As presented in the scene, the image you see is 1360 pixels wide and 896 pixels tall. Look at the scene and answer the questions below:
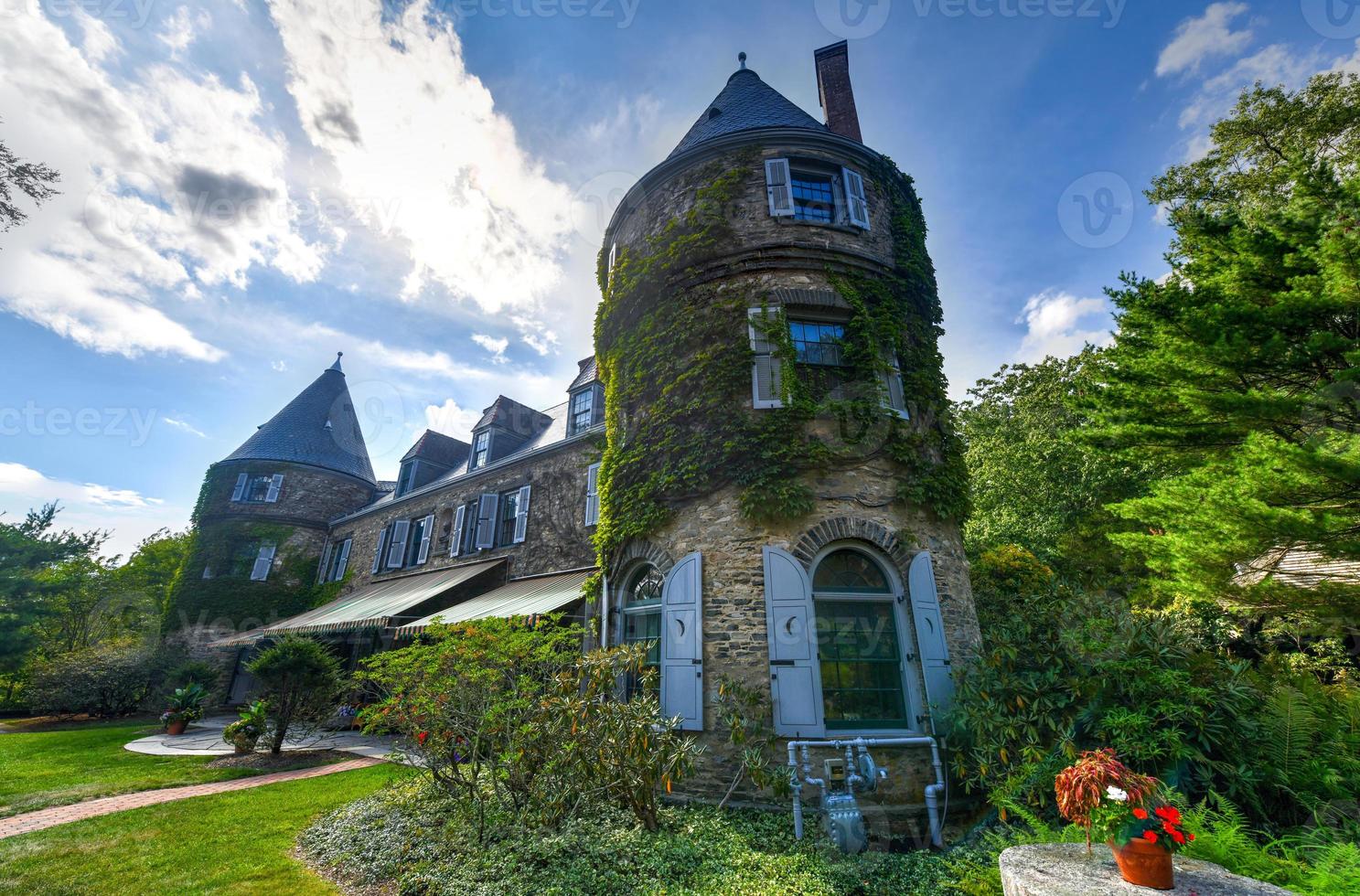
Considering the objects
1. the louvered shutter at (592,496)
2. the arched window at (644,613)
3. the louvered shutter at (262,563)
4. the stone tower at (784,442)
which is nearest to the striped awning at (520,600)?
the louvered shutter at (592,496)

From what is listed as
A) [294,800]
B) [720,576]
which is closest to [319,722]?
[294,800]

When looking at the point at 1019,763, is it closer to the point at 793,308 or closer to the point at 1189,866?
the point at 1189,866

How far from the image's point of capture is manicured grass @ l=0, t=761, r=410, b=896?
4.89 meters

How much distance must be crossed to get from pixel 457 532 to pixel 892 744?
13.9 metres

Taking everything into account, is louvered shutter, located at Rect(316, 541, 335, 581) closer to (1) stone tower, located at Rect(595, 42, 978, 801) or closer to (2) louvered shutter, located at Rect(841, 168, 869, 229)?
(1) stone tower, located at Rect(595, 42, 978, 801)

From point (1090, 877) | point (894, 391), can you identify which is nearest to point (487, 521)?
point (894, 391)

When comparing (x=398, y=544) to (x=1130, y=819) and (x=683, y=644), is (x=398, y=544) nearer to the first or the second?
(x=683, y=644)

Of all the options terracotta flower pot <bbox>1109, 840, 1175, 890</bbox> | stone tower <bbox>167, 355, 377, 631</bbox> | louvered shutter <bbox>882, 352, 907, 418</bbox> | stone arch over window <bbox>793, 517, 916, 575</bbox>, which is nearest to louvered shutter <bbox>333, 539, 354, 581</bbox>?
stone tower <bbox>167, 355, 377, 631</bbox>

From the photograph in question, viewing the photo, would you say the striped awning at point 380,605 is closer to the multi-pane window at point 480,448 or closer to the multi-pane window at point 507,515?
the multi-pane window at point 507,515

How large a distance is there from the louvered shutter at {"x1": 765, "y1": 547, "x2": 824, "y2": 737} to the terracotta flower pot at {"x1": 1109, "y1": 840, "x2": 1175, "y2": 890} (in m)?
3.75

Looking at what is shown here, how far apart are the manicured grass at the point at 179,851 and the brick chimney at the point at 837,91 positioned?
1444 centimetres

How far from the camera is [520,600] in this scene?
11.5 metres

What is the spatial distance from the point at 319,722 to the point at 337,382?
18888 millimetres

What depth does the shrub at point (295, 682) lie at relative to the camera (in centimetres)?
1066
